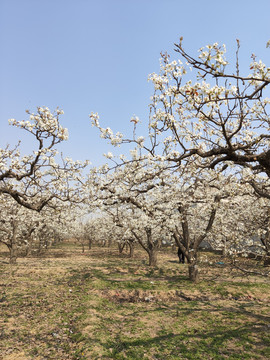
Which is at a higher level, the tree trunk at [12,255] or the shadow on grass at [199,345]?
the tree trunk at [12,255]

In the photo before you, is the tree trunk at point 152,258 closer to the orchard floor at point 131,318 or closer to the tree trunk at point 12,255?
the orchard floor at point 131,318

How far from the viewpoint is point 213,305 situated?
36.9ft

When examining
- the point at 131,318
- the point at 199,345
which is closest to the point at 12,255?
the point at 131,318

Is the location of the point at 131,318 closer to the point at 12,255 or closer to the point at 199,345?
the point at 199,345

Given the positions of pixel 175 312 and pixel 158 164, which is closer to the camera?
pixel 158 164

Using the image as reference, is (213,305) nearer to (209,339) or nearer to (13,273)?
(209,339)

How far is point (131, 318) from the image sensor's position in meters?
9.55

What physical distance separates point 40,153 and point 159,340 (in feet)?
27.2

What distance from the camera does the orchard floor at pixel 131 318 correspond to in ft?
23.3

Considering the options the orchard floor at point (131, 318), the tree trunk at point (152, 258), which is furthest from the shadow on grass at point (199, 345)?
the tree trunk at point (152, 258)

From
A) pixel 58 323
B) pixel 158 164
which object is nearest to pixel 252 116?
pixel 158 164

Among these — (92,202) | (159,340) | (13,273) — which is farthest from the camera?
(13,273)

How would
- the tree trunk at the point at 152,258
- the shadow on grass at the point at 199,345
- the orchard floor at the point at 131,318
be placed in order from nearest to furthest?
1. the shadow on grass at the point at 199,345
2. the orchard floor at the point at 131,318
3. the tree trunk at the point at 152,258

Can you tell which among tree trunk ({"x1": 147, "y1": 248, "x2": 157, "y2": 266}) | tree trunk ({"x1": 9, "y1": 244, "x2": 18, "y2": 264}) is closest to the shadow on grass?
tree trunk ({"x1": 147, "y1": 248, "x2": 157, "y2": 266})
